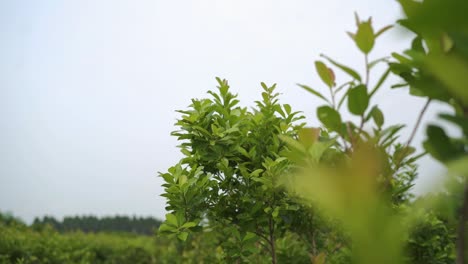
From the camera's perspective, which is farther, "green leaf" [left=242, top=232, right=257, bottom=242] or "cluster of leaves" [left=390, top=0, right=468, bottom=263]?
"green leaf" [left=242, top=232, right=257, bottom=242]

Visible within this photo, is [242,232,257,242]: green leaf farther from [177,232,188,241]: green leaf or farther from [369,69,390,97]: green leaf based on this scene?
[369,69,390,97]: green leaf

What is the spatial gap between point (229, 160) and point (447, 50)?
253 cm

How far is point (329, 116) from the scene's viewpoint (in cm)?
119

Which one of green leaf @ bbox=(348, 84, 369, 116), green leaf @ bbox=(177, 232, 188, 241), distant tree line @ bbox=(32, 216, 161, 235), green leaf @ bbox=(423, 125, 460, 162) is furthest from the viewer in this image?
distant tree line @ bbox=(32, 216, 161, 235)

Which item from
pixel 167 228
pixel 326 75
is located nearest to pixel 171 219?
pixel 167 228

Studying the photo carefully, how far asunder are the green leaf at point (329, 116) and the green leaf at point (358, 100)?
48mm

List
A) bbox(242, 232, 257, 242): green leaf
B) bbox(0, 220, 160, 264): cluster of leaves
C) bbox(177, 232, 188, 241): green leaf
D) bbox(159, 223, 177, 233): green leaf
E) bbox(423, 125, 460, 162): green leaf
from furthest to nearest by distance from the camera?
bbox(0, 220, 160, 264): cluster of leaves → bbox(242, 232, 257, 242): green leaf → bbox(159, 223, 177, 233): green leaf → bbox(177, 232, 188, 241): green leaf → bbox(423, 125, 460, 162): green leaf

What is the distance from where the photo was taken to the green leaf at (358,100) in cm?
113

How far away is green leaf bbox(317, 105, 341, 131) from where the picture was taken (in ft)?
3.85

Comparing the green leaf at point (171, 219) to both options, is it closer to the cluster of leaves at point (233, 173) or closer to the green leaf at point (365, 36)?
the cluster of leaves at point (233, 173)

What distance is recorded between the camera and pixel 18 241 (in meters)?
11.1

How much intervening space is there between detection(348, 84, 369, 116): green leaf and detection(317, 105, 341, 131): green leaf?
48mm

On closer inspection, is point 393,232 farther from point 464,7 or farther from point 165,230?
point 165,230

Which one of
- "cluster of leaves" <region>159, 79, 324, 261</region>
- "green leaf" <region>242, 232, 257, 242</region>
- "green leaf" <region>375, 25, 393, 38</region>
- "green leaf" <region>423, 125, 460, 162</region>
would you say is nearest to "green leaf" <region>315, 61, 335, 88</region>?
"green leaf" <region>375, 25, 393, 38</region>
